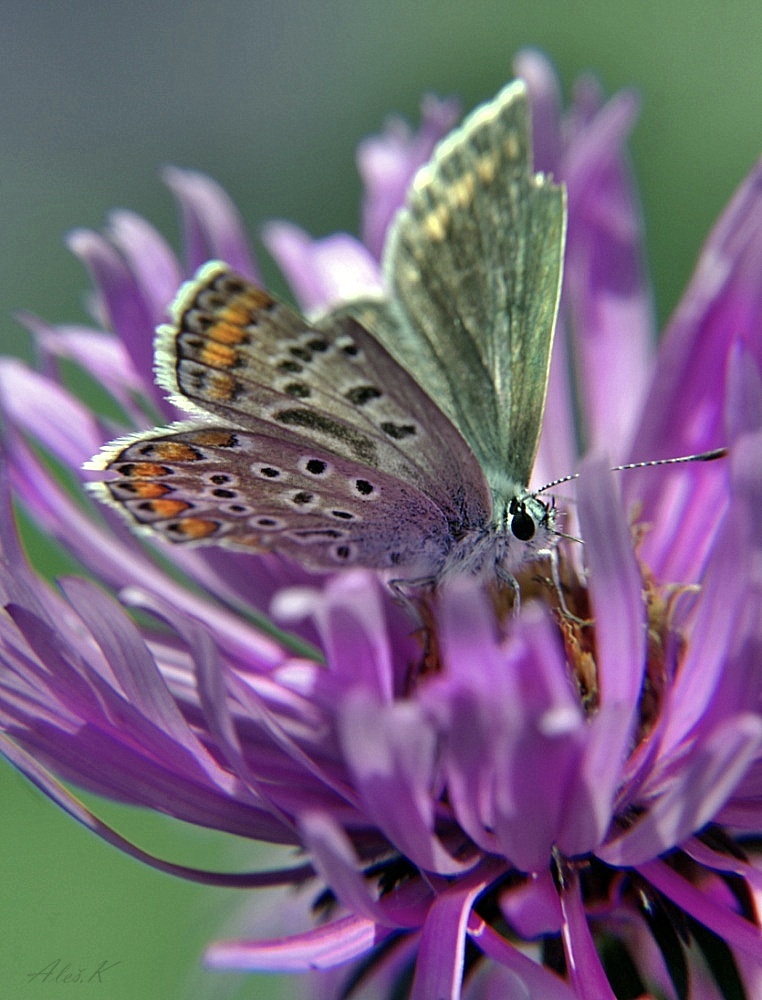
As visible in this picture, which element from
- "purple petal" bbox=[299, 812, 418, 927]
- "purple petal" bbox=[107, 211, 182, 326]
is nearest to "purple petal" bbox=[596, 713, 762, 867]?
"purple petal" bbox=[299, 812, 418, 927]

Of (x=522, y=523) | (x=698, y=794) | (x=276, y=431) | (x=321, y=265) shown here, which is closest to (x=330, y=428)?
(x=276, y=431)

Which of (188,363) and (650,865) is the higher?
(188,363)

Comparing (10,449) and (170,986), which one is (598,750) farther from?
(170,986)

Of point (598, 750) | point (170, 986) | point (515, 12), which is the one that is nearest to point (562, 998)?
point (598, 750)

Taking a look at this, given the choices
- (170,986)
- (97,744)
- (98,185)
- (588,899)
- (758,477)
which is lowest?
(170,986)

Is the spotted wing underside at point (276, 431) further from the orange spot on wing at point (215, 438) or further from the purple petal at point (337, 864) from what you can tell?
the purple petal at point (337, 864)

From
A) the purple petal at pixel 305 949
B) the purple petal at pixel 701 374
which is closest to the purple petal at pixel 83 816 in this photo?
the purple petal at pixel 305 949
